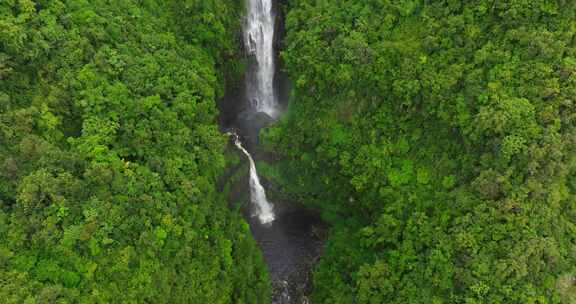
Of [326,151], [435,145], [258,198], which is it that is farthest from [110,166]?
[435,145]

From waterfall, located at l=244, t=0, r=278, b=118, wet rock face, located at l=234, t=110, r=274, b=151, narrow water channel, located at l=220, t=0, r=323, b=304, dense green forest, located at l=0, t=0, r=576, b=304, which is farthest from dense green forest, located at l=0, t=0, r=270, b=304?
waterfall, located at l=244, t=0, r=278, b=118

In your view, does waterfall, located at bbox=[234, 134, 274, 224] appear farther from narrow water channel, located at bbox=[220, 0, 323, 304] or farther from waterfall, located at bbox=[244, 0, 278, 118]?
waterfall, located at bbox=[244, 0, 278, 118]

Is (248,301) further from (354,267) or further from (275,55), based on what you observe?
(275,55)

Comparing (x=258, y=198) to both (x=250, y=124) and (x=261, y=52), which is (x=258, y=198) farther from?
(x=261, y=52)

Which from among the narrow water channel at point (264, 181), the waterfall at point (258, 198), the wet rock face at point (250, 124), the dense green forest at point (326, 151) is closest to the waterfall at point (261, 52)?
the narrow water channel at point (264, 181)

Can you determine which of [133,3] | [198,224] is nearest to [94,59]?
[133,3]
